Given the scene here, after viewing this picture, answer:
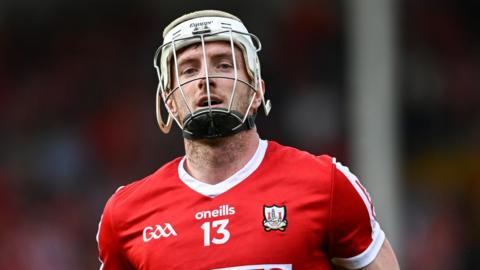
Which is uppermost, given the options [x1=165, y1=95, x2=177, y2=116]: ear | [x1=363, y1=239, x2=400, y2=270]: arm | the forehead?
the forehead

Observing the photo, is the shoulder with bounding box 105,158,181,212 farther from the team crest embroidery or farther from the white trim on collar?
the team crest embroidery

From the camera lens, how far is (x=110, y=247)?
3.64 meters

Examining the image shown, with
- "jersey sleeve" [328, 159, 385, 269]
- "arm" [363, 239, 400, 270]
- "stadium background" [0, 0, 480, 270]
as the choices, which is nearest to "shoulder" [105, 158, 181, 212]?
"jersey sleeve" [328, 159, 385, 269]

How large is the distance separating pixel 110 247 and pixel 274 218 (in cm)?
56

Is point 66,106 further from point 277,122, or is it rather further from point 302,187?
point 302,187

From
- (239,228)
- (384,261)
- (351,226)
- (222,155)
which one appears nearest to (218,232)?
(239,228)

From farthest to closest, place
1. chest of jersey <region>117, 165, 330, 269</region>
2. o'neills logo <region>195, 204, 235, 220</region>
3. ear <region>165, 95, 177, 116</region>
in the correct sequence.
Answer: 1. ear <region>165, 95, 177, 116</region>
2. o'neills logo <region>195, 204, 235, 220</region>
3. chest of jersey <region>117, 165, 330, 269</region>

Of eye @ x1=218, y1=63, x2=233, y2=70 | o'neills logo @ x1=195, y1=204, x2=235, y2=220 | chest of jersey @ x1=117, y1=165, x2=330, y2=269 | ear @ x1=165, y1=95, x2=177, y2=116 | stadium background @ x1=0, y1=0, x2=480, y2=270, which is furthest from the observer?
stadium background @ x1=0, y1=0, x2=480, y2=270

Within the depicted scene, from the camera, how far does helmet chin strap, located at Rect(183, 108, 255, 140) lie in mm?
3477

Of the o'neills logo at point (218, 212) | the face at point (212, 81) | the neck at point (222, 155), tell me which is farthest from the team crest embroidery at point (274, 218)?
the face at point (212, 81)

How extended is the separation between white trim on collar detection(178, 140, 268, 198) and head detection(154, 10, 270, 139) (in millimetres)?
103

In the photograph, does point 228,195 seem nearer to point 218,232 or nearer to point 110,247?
point 218,232

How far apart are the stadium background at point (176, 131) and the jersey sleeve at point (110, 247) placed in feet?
16.6

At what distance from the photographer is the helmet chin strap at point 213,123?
3477 mm
